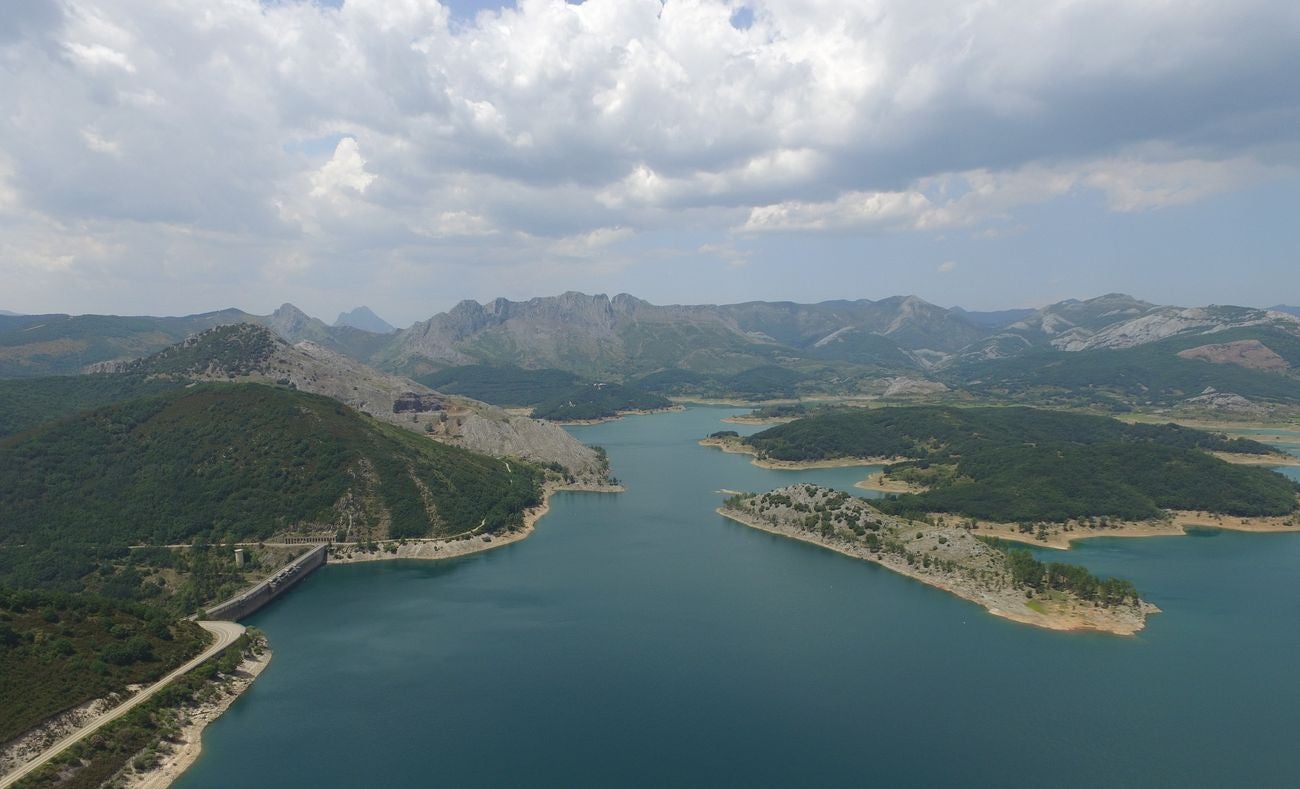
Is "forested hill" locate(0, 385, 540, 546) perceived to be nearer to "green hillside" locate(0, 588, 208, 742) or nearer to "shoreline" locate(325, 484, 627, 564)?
"shoreline" locate(325, 484, 627, 564)

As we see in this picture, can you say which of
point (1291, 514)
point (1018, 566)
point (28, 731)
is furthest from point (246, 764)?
point (1291, 514)

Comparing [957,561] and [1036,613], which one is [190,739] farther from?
[957,561]

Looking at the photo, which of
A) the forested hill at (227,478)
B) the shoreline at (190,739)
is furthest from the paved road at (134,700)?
the forested hill at (227,478)

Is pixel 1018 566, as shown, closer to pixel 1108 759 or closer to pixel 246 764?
pixel 1108 759

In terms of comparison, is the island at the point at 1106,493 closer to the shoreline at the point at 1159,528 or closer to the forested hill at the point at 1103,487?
the forested hill at the point at 1103,487

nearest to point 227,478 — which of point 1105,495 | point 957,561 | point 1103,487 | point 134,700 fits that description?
point 134,700

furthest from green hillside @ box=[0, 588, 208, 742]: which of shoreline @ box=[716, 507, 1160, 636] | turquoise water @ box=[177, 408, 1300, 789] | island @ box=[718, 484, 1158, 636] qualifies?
shoreline @ box=[716, 507, 1160, 636]
